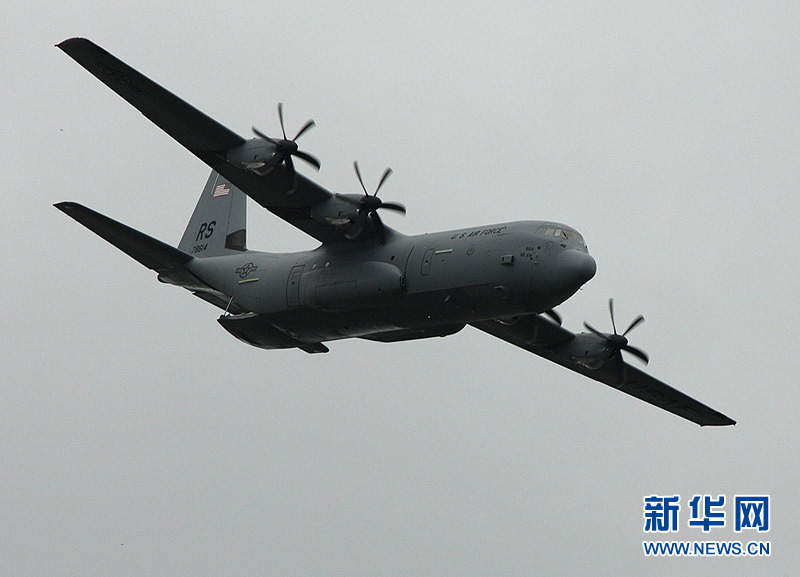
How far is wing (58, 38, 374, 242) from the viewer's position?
2978 cm

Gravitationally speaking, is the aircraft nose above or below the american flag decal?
below

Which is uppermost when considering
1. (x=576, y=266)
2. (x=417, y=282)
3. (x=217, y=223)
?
(x=217, y=223)

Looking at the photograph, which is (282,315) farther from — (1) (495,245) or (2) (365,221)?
(1) (495,245)

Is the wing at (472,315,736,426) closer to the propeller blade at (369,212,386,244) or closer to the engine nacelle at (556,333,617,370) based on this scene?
the engine nacelle at (556,333,617,370)

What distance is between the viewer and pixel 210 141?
31.8 metres

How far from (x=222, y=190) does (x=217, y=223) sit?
51.2 inches

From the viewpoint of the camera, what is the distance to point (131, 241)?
34.1 meters

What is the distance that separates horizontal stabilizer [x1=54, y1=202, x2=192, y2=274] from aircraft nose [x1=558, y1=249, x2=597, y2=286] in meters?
11.7

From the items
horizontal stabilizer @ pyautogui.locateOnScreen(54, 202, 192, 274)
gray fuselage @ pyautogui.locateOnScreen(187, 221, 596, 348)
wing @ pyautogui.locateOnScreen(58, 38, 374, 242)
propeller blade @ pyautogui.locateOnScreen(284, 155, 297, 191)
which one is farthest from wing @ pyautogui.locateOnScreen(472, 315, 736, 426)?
horizontal stabilizer @ pyautogui.locateOnScreen(54, 202, 192, 274)

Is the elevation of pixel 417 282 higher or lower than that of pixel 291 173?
lower

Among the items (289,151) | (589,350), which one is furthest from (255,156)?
(589,350)

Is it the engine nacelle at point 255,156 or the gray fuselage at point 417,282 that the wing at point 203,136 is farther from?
the gray fuselage at point 417,282

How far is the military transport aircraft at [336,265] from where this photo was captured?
30.7 meters

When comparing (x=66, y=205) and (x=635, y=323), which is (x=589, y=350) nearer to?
(x=635, y=323)
